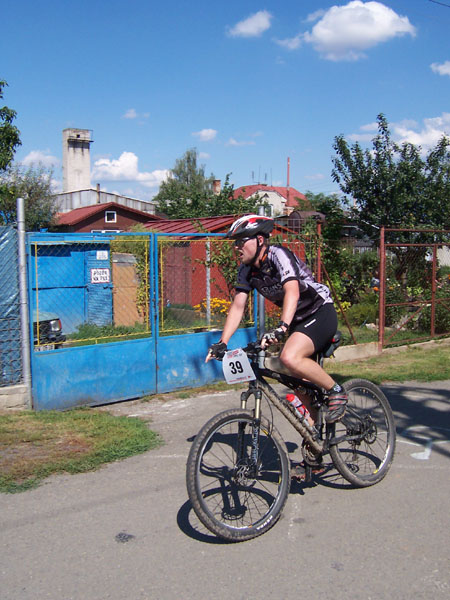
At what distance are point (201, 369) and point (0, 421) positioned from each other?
9.13 feet

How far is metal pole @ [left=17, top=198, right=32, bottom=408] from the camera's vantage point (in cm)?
614

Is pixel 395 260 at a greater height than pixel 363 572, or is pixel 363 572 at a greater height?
pixel 395 260

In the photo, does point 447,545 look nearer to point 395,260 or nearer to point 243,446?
point 243,446

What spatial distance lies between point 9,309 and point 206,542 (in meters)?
3.71

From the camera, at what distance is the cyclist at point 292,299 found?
391 cm

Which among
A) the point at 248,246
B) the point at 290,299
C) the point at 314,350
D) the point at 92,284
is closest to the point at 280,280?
the point at 290,299

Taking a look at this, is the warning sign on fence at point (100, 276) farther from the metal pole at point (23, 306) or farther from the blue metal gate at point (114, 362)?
the metal pole at point (23, 306)

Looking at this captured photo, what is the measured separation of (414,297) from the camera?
12875 millimetres

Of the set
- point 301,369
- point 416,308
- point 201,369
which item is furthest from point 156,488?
point 416,308

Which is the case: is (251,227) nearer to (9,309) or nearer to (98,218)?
(9,309)

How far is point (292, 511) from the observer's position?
400cm

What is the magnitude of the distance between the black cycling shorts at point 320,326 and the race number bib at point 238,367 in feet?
1.92

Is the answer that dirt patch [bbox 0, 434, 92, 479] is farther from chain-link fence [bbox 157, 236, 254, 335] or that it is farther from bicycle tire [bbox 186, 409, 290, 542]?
chain-link fence [bbox 157, 236, 254, 335]

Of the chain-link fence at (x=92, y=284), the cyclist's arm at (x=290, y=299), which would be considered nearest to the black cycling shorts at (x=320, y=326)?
the cyclist's arm at (x=290, y=299)
